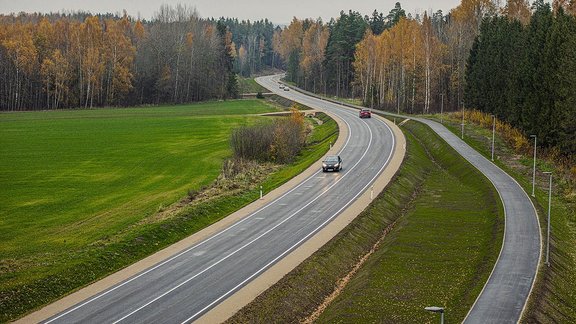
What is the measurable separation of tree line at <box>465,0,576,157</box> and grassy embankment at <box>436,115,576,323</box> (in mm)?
3201

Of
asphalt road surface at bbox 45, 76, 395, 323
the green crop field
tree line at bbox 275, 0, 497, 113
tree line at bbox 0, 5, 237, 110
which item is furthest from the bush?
tree line at bbox 0, 5, 237, 110

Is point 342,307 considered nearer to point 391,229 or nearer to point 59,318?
point 59,318

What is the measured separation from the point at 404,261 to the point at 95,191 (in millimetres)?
27199

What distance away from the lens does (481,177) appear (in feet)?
200

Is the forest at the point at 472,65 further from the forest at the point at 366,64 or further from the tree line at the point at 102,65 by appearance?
the tree line at the point at 102,65

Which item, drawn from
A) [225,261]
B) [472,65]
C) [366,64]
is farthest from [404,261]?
[366,64]

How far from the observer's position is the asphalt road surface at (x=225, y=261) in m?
29.0

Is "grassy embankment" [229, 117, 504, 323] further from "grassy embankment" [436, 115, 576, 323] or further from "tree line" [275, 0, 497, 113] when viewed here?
"tree line" [275, 0, 497, 113]

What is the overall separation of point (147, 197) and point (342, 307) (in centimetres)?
2538

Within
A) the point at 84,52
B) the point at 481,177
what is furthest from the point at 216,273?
the point at 84,52

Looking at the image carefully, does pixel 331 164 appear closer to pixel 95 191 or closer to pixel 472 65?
pixel 95 191

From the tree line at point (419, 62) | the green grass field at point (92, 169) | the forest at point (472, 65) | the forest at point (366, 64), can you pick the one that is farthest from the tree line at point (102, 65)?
the tree line at point (419, 62)

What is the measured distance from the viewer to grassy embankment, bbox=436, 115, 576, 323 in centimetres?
3072

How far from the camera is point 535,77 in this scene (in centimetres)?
7262
